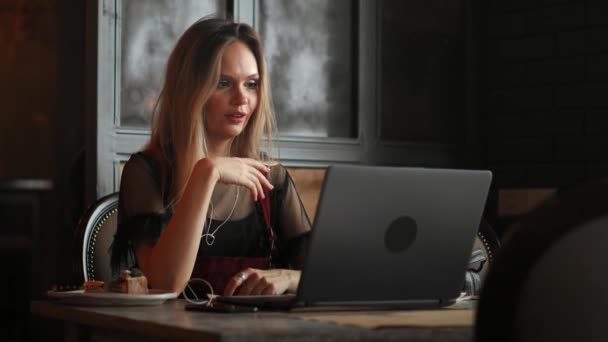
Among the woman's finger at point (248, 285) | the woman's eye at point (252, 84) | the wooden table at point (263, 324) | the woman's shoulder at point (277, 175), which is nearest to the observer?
the wooden table at point (263, 324)

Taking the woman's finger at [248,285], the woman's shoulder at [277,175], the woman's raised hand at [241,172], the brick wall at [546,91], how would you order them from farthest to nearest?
the brick wall at [546,91]
the woman's shoulder at [277,175]
the woman's raised hand at [241,172]
the woman's finger at [248,285]

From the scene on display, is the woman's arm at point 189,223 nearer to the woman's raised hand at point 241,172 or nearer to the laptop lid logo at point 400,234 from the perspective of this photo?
the woman's raised hand at point 241,172

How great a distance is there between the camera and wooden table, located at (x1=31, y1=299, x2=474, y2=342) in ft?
3.88

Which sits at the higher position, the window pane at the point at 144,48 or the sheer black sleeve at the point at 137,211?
the window pane at the point at 144,48

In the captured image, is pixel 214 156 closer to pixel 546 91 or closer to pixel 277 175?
pixel 277 175

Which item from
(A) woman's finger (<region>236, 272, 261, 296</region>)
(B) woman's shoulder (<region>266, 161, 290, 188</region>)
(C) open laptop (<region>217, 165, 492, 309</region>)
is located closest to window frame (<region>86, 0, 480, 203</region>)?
(B) woman's shoulder (<region>266, 161, 290, 188</region>)

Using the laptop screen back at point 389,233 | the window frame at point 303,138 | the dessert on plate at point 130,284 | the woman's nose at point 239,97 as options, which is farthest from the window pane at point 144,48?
the laptop screen back at point 389,233

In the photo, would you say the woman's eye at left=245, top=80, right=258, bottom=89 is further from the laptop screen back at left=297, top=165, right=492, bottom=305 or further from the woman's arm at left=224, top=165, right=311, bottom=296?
the laptop screen back at left=297, top=165, right=492, bottom=305

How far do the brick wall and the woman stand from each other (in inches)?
61.0

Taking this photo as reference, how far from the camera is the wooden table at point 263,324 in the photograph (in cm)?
118

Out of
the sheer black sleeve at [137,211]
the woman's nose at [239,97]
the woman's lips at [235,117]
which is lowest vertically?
the sheer black sleeve at [137,211]

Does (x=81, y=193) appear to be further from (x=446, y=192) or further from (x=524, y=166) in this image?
(x=446, y=192)

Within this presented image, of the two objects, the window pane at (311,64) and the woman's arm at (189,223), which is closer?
the woman's arm at (189,223)

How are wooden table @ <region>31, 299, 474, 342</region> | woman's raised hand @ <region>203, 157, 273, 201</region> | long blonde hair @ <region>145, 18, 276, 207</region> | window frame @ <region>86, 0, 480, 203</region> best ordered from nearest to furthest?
wooden table @ <region>31, 299, 474, 342</region> < woman's raised hand @ <region>203, 157, 273, 201</region> < long blonde hair @ <region>145, 18, 276, 207</region> < window frame @ <region>86, 0, 480, 203</region>
